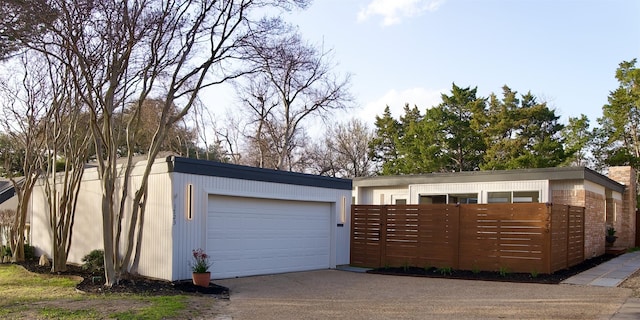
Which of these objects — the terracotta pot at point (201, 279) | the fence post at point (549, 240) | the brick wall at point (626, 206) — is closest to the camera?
the terracotta pot at point (201, 279)

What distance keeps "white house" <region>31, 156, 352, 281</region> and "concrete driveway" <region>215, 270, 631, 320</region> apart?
2.87 ft

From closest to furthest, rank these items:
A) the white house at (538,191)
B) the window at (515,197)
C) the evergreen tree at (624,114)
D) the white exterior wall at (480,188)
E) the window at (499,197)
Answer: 1. the white house at (538,191)
2. the white exterior wall at (480,188)
3. the window at (515,197)
4. the window at (499,197)
5. the evergreen tree at (624,114)

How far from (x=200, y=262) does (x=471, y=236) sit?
664 cm

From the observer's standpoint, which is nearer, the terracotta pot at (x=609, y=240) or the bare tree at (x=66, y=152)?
the bare tree at (x=66, y=152)

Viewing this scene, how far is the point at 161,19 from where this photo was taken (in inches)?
436

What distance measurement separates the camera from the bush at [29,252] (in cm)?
1681

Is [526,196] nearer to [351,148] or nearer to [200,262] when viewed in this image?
[200,262]

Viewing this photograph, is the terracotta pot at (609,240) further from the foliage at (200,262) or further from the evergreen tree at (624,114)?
the evergreen tree at (624,114)

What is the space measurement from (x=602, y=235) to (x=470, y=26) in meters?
9.59

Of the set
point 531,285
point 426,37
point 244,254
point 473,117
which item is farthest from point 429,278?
point 473,117

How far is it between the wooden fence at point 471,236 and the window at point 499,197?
228 centimetres

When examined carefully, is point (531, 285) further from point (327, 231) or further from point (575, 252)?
point (327, 231)

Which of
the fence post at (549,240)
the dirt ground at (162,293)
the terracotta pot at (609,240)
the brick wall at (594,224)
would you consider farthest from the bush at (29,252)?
the terracotta pot at (609,240)

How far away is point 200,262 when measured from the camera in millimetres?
11227
